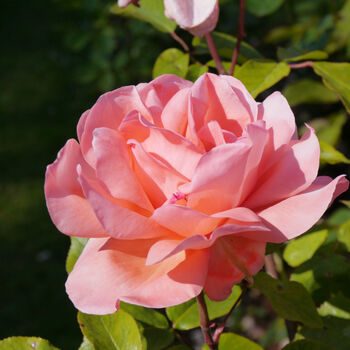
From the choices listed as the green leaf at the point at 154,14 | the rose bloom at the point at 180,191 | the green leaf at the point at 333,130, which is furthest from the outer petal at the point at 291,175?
the green leaf at the point at 333,130

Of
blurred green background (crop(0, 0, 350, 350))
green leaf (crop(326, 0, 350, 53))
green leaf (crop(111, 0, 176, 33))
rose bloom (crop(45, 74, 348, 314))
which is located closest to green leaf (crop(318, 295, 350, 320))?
rose bloom (crop(45, 74, 348, 314))

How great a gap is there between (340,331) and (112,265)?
1.50ft

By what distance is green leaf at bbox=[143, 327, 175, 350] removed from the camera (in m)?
0.85

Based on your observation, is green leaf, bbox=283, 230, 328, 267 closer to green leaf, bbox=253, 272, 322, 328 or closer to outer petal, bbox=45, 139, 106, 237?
green leaf, bbox=253, 272, 322, 328

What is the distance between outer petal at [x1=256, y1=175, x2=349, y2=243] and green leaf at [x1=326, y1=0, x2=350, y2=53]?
4.22ft

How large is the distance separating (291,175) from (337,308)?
41 cm

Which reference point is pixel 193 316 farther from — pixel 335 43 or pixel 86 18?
pixel 86 18

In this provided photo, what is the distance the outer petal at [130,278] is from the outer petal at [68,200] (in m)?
0.03

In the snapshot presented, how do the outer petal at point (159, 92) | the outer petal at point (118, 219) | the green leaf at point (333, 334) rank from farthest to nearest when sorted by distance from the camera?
the green leaf at point (333, 334)
the outer petal at point (159, 92)
the outer petal at point (118, 219)

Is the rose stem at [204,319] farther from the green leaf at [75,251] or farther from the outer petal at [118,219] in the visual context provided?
the green leaf at [75,251]

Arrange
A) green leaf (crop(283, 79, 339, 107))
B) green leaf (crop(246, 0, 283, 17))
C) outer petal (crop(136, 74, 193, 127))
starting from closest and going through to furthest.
Result: outer petal (crop(136, 74, 193, 127)) < green leaf (crop(246, 0, 283, 17)) < green leaf (crop(283, 79, 339, 107))

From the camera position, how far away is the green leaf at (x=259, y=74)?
3.08 ft

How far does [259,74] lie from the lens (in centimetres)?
96

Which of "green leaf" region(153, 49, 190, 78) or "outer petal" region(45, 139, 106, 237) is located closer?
"outer petal" region(45, 139, 106, 237)
